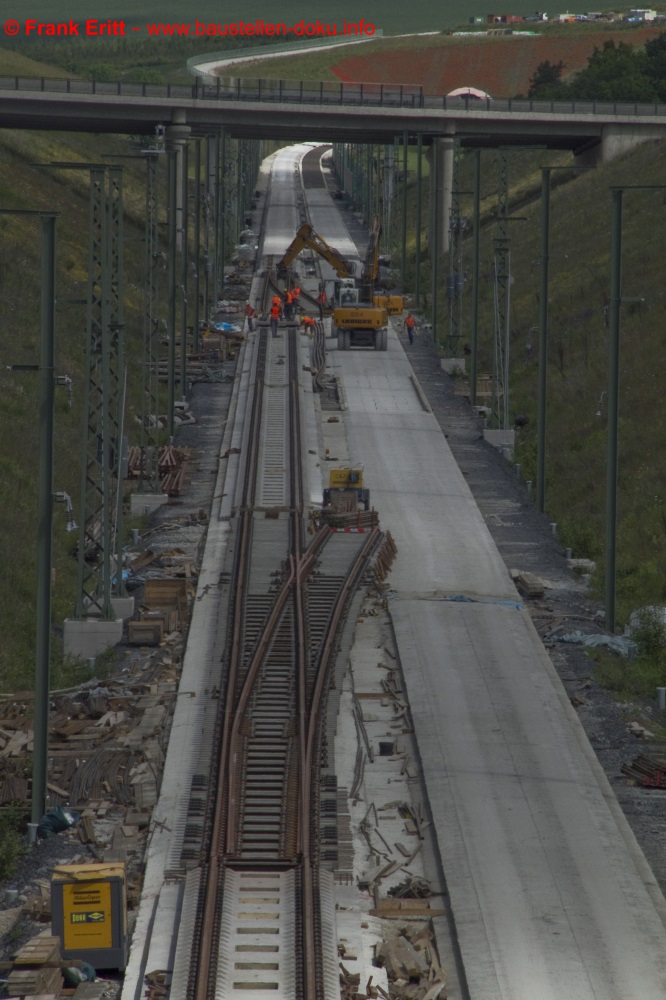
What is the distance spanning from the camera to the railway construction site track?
21.3 m

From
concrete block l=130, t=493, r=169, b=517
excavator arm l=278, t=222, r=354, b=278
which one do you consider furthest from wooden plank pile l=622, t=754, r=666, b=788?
excavator arm l=278, t=222, r=354, b=278

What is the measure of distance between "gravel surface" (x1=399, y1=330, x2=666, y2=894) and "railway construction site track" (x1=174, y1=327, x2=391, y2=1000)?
4255mm

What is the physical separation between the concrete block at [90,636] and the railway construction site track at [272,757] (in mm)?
2405

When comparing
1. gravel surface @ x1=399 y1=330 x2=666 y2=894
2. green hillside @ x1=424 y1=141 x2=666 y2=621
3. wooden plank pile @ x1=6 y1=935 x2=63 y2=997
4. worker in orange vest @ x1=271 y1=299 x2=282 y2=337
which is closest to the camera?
wooden plank pile @ x1=6 y1=935 x2=63 y2=997

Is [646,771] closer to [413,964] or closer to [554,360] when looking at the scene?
[413,964]

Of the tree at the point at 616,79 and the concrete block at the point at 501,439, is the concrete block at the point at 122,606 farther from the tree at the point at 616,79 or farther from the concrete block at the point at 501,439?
the tree at the point at 616,79

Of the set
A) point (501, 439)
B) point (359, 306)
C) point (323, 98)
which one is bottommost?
point (501, 439)

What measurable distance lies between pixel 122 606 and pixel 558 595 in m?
10.4

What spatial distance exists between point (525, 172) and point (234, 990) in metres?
118

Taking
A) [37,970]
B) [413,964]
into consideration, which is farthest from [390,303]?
[37,970]

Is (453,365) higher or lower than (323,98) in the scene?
lower

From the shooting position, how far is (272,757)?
28297mm

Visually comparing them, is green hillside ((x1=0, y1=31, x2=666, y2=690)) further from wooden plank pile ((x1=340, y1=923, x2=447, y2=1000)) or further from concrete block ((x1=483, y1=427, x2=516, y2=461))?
wooden plank pile ((x1=340, y1=923, x2=447, y2=1000))

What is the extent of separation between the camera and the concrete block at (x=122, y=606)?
3666 cm
